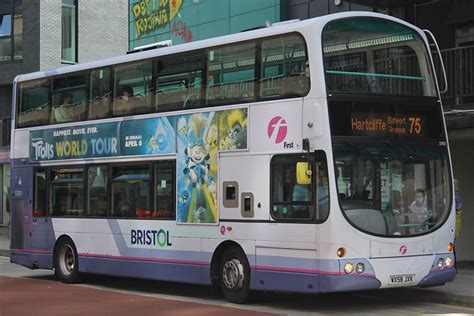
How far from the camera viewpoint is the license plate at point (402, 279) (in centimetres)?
1092

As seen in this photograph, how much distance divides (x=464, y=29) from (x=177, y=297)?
30.3ft

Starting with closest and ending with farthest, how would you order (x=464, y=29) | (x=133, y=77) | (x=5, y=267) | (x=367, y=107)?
(x=367, y=107)
(x=133, y=77)
(x=464, y=29)
(x=5, y=267)

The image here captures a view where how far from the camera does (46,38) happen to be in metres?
33.9

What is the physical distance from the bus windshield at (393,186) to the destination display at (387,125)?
173 millimetres

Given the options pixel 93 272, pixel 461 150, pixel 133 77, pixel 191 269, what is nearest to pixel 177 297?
pixel 191 269

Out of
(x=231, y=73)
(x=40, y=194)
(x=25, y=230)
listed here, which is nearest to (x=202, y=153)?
(x=231, y=73)

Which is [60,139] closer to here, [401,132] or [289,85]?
[289,85]

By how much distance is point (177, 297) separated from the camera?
13602mm

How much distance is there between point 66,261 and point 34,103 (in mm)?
3688

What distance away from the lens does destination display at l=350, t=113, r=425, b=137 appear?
11102mm

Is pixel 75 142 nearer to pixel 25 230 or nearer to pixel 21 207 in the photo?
pixel 21 207

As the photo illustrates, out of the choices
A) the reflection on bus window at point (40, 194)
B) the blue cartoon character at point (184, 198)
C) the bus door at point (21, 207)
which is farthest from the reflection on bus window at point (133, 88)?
the bus door at point (21, 207)

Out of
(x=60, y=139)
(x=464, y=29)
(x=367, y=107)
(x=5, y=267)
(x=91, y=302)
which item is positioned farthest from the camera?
(x=5, y=267)

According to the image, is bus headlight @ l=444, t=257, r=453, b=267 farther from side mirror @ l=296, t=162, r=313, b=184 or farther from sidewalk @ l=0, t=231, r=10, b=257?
A: sidewalk @ l=0, t=231, r=10, b=257
